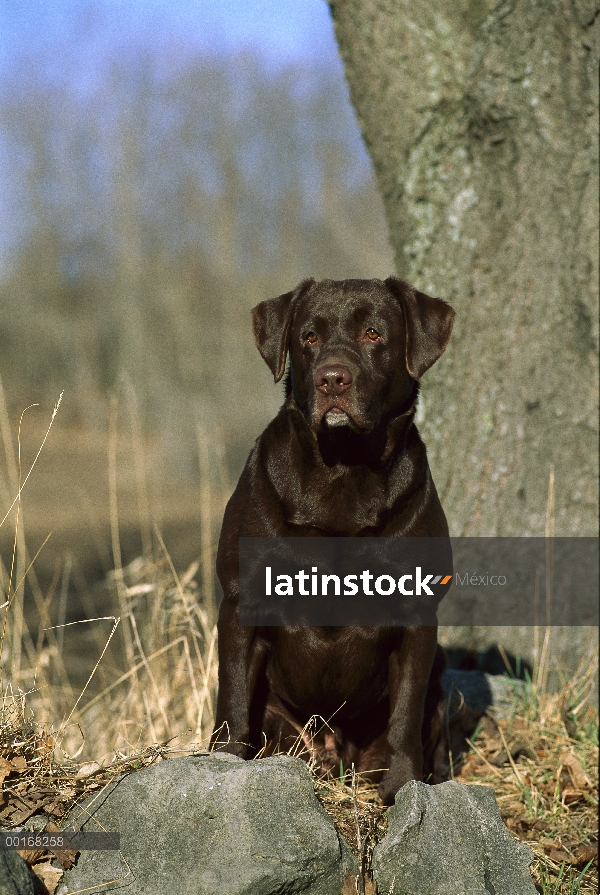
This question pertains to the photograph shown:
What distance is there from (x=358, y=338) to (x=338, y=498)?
560 mm

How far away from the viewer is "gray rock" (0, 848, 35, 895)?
2084mm

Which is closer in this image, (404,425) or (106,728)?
(404,425)

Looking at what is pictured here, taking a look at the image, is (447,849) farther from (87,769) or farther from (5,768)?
(5,768)

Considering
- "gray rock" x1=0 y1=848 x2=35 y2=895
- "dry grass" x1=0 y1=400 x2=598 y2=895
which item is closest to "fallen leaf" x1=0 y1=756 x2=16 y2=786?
"dry grass" x1=0 y1=400 x2=598 y2=895

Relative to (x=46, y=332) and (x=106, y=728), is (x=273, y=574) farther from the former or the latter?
(x=46, y=332)

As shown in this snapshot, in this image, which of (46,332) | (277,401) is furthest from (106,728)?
(46,332)

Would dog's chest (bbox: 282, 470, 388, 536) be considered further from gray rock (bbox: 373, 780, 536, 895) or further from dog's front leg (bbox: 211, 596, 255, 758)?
gray rock (bbox: 373, 780, 536, 895)

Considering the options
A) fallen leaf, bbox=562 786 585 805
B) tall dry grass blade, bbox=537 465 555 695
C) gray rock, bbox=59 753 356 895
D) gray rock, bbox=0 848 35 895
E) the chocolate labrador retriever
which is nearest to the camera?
gray rock, bbox=0 848 35 895

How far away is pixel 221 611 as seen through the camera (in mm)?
3100

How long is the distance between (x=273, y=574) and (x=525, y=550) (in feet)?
6.66

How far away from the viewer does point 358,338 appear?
3.16m

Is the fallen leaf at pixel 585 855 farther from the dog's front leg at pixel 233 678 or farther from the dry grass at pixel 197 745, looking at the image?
the dog's front leg at pixel 233 678

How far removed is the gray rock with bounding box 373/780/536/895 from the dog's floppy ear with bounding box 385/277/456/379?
138 centimetres

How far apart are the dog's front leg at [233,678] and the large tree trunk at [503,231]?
1895 millimetres
